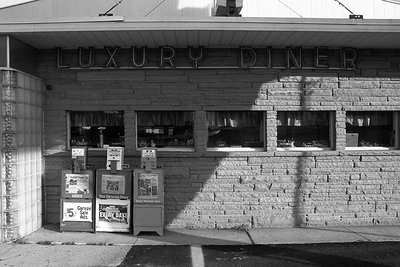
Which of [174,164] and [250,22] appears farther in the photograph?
[174,164]

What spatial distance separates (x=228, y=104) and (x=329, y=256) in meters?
3.33

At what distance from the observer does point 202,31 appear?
6992 mm

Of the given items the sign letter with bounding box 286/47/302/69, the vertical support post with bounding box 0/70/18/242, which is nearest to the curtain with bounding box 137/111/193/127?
the sign letter with bounding box 286/47/302/69

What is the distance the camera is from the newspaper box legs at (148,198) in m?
7.36

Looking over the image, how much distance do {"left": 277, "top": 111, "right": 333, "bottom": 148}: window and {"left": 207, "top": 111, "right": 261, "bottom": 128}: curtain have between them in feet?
1.63

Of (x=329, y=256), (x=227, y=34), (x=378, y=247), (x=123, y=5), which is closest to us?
(x=329, y=256)

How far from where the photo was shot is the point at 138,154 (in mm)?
8086

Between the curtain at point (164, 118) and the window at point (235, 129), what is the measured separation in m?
0.43

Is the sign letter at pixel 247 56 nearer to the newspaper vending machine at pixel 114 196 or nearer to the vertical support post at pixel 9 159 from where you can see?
the newspaper vending machine at pixel 114 196

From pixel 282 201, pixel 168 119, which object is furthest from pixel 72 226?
pixel 282 201

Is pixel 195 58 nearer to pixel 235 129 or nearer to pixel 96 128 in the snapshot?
pixel 235 129

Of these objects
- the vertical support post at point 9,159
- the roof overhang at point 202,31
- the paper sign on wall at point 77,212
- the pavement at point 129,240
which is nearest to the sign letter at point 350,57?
the roof overhang at point 202,31

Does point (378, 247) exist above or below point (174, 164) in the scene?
below

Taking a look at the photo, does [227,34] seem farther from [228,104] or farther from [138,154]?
[138,154]
